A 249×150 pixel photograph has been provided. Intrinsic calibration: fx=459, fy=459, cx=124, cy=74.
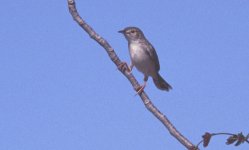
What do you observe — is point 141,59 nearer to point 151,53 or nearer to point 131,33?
point 151,53

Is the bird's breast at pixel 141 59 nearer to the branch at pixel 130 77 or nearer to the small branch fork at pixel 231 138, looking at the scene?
the branch at pixel 130 77

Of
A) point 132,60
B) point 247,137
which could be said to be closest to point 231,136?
point 247,137

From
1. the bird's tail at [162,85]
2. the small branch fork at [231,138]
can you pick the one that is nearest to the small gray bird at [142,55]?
the bird's tail at [162,85]

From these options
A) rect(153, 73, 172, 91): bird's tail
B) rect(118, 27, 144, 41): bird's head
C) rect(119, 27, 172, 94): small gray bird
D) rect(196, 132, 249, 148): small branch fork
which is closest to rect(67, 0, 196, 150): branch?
rect(196, 132, 249, 148): small branch fork

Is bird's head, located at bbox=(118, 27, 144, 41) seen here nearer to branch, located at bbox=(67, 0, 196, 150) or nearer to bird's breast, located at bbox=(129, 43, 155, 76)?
bird's breast, located at bbox=(129, 43, 155, 76)

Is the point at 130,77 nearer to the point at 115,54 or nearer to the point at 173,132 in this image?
the point at 115,54

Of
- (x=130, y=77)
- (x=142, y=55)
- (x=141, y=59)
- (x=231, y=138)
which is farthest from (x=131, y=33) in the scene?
(x=231, y=138)

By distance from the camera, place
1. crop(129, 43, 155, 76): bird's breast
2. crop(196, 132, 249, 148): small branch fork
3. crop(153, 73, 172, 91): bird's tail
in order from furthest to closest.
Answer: crop(129, 43, 155, 76): bird's breast
crop(153, 73, 172, 91): bird's tail
crop(196, 132, 249, 148): small branch fork
